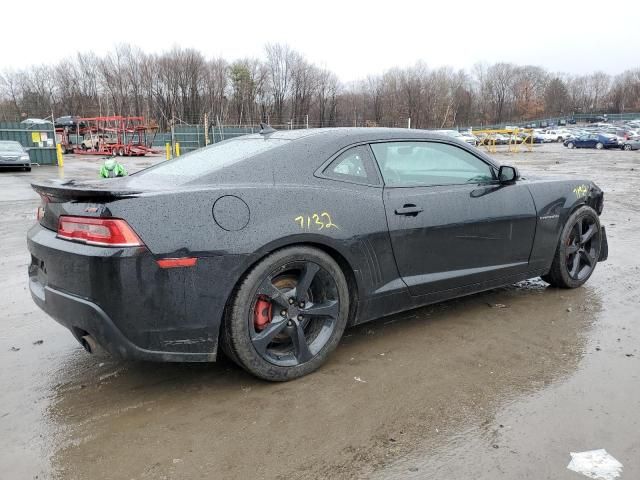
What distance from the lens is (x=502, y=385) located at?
3.02 m

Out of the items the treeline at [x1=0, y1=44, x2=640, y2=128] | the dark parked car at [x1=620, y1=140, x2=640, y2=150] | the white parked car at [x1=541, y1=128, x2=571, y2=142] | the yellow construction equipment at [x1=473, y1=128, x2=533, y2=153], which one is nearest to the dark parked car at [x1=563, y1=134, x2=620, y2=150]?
the dark parked car at [x1=620, y1=140, x2=640, y2=150]

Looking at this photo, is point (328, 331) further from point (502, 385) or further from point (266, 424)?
point (502, 385)

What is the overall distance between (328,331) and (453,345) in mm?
970

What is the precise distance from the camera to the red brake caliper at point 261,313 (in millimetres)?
2973

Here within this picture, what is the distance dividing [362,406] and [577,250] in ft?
9.64

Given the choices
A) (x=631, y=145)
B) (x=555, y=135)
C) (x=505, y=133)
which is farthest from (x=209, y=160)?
(x=555, y=135)

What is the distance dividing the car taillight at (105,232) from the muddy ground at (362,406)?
3.04 feet

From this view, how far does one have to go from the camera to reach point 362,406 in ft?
9.22

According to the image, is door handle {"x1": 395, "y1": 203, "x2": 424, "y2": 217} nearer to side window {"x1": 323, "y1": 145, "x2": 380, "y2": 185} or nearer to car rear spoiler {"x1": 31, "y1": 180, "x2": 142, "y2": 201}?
side window {"x1": 323, "y1": 145, "x2": 380, "y2": 185}

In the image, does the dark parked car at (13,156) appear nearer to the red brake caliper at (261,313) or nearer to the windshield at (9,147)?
A: the windshield at (9,147)

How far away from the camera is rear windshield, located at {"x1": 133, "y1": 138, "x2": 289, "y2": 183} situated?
313 cm

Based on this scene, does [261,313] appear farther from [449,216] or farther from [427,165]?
[427,165]

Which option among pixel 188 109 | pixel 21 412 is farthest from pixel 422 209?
pixel 188 109

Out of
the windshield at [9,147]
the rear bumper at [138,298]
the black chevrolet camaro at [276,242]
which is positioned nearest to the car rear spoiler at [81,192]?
the black chevrolet camaro at [276,242]
